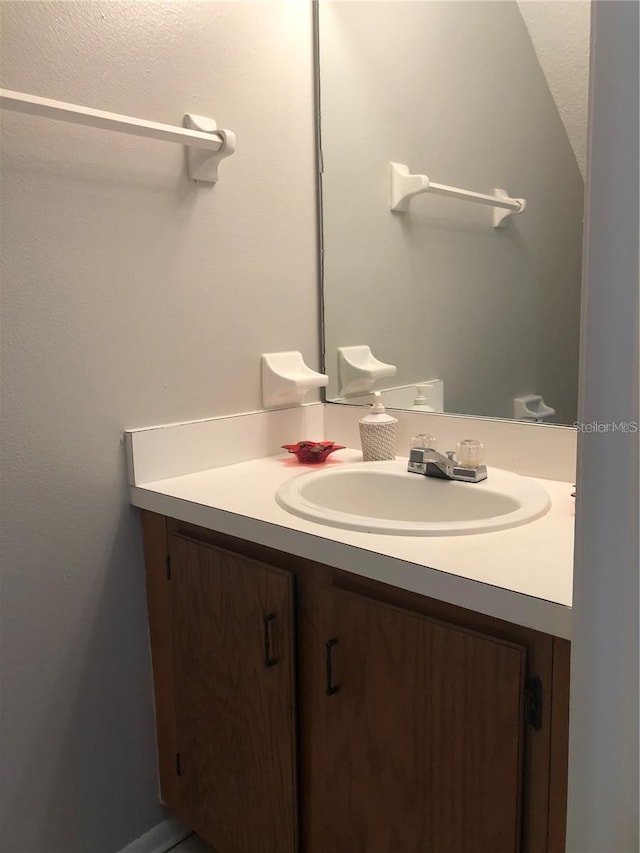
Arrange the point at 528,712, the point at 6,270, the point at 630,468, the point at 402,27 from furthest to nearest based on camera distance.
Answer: the point at 402,27
the point at 6,270
the point at 528,712
the point at 630,468

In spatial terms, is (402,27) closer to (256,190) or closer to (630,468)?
(256,190)

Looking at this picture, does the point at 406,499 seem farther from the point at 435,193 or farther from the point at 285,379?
the point at 435,193

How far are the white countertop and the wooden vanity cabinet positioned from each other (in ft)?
0.15

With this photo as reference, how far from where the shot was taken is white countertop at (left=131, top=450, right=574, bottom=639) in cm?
80

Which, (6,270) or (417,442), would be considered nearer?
(6,270)

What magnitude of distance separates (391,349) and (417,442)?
28 cm

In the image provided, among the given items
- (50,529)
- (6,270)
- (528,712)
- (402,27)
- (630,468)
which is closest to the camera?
(630,468)

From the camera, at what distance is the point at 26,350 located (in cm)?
113

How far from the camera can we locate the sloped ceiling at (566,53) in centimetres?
123

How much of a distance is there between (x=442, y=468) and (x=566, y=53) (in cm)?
80

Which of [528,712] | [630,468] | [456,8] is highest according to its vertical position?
[456,8]

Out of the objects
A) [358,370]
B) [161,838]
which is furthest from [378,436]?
[161,838]

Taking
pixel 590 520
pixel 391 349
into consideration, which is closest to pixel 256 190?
pixel 391 349

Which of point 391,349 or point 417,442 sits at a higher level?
point 391,349
